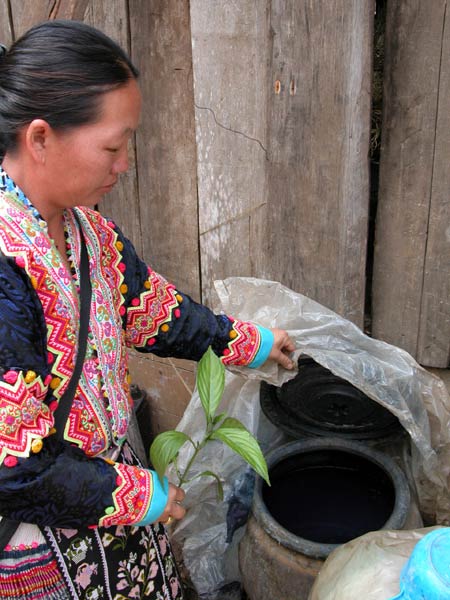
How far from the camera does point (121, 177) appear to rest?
2469 mm

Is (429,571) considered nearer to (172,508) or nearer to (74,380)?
(172,508)

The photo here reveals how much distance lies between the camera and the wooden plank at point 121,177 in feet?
7.23

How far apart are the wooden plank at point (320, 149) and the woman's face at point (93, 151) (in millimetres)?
766

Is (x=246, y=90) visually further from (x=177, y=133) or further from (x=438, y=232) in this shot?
(x=438, y=232)

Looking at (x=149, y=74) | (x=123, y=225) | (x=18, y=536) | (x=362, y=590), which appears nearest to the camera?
(x=362, y=590)

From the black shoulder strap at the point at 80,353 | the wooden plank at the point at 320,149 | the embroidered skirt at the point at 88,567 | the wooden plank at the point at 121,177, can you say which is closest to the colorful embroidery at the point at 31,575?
the embroidered skirt at the point at 88,567

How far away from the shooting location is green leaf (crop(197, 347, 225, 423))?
5.30 ft

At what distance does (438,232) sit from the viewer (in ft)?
6.20

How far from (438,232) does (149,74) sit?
1.11 m

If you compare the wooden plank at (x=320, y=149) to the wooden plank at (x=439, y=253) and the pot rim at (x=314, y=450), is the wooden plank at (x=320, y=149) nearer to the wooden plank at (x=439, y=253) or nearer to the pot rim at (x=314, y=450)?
the wooden plank at (x=439, y=253)

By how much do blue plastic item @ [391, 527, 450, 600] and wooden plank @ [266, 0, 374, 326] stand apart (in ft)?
3.47

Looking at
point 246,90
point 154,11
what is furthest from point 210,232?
point 154,11

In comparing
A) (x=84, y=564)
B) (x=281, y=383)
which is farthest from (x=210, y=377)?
(x=84, y=564)

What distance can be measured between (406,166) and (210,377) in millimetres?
847
